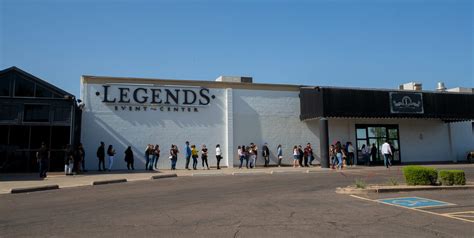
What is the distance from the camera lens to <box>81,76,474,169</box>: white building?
26.5 meters

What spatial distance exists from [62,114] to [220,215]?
1706 cm

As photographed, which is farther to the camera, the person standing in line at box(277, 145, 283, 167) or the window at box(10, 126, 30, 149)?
the person standing in line at box(277, 145, 283, 167)

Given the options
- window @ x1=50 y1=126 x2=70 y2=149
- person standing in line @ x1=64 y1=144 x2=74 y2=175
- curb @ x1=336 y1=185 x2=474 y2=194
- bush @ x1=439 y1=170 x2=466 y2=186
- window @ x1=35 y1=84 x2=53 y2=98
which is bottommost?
curb @ x1=336 y1=185 x2=474 y2=194

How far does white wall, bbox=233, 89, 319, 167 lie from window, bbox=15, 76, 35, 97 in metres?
12.7

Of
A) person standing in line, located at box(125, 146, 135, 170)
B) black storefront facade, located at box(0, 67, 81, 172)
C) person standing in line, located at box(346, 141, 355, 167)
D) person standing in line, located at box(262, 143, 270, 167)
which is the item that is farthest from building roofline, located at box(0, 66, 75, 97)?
person standing in line, located at box(346, 141, 355, 167)

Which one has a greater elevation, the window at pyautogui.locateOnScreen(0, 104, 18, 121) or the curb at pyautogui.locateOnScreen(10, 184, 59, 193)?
the window at pyautogui.locateOnScreen(0, 104, 18, 121)

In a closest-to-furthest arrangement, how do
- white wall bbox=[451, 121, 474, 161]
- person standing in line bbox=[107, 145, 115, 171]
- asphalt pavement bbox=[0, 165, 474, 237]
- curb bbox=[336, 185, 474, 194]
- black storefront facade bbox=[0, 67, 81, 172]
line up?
1. asphalt pavement bbox=[0, 165, 474, 237]
2. curb bbox=[336, 185, 474, 194]
3. black storefront facade bbox=[0, 67, 81, 172]
4. person standing in line bbox=[107, 145, 115, 171]
5. white wall bbox=[451, 121, 474, 161]

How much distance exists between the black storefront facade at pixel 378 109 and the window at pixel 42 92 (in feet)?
54.3

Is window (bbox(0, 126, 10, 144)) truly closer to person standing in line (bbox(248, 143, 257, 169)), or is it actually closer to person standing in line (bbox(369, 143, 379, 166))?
person standing in line (bbox(248, 143, 257, 169))

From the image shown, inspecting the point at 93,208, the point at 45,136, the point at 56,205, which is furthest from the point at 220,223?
the point at 45,136

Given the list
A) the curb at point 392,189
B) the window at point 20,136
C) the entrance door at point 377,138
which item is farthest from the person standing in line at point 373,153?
the window at point 20,136

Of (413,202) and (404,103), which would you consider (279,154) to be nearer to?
(404,103)

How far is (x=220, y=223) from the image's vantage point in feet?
27.5

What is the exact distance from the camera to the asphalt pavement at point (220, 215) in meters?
7.64
